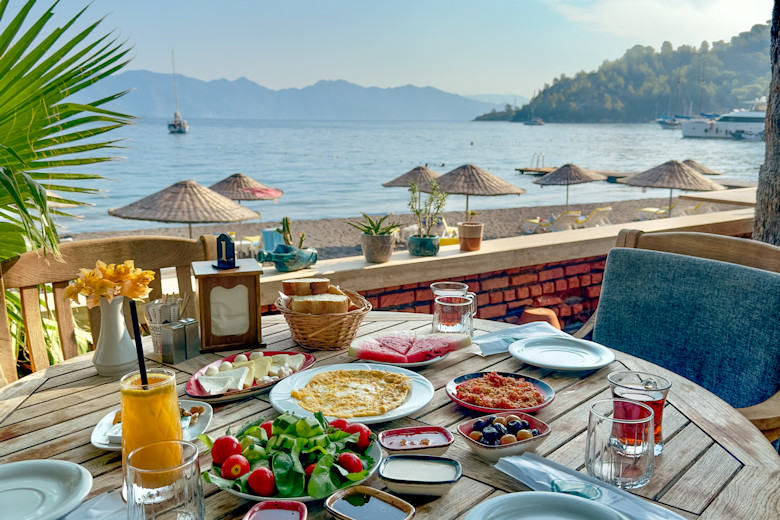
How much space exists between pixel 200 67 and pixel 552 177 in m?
84.6

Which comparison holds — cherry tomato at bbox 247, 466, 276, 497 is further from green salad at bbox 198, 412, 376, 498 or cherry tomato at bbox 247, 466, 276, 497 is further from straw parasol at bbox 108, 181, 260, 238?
straw parasol at bbox 108, 181, 260, 238

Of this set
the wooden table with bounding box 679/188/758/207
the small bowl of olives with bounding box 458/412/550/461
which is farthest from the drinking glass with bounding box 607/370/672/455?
the wooden table with bounding box 679/188/758/207

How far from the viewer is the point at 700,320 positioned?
186cm

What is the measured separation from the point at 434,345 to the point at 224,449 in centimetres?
70

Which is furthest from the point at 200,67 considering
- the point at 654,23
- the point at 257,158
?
the point at 654,23

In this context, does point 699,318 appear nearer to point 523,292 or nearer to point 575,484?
point 575,484

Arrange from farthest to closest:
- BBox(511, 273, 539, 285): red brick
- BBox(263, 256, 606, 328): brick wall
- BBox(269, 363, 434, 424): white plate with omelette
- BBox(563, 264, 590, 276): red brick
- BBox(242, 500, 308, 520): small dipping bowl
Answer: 1. BBox(563, 264, 590, 276): red brick
2. BBox(511, 273, 539, 285): red brick
3. BBox(263, 256, 606, 328): brick wall
4. BBox(269, 363, 434, 424): white plate with omelette
5. BBox(242, 500, 308, 520): small dipping bowl

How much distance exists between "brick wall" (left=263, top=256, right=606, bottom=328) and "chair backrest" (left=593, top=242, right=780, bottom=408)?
1396mm

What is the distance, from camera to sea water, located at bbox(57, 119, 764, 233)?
26.2 meters

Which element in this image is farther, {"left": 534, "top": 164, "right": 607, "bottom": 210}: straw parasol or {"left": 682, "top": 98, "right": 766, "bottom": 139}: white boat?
{"left": 682, "top": 98, "right": 766, "bottom": 139}: white boat

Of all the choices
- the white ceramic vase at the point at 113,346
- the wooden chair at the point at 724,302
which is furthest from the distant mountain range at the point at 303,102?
the white ceramic vase at the point at 113,346

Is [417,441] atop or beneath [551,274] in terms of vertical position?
atop

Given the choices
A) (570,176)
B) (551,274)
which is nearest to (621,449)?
(551,274)

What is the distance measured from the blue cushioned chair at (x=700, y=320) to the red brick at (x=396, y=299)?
1.39 metres
